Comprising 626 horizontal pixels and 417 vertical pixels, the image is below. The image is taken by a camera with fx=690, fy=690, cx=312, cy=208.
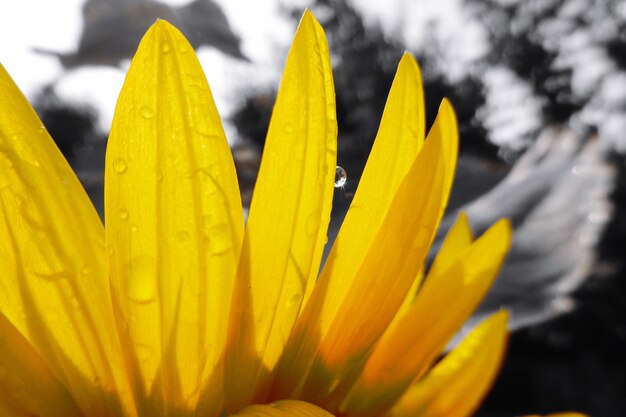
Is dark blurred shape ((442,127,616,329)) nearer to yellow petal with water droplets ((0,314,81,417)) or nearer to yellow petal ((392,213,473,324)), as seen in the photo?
yellow petal ((392,213,473,324))

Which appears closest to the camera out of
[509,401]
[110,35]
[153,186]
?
[153,186]

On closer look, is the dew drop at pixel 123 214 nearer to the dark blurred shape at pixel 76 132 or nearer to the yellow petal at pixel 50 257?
the yellow petal at pixel 50 257

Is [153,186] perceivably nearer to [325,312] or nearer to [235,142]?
[325,312]

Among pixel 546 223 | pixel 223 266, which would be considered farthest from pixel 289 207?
pixel 546 223

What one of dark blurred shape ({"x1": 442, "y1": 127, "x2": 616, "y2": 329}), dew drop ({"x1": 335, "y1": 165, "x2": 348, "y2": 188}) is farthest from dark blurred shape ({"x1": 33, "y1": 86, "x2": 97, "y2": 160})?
dark blurred shape ({"x1": 442, "y1": 127, "x2": 616, "y2": 329})

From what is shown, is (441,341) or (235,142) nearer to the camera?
(441,341)

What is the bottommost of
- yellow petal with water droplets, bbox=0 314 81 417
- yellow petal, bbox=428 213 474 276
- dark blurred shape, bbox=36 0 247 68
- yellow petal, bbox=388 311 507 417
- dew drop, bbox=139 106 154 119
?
yellow petal with water droplets, bbox=0 314 81 417

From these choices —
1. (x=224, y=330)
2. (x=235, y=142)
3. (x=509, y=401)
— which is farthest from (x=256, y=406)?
(x=509, y=401)
